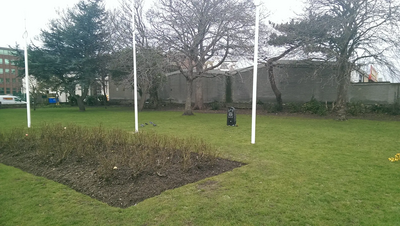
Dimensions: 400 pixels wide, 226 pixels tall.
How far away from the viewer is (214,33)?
56.4ft

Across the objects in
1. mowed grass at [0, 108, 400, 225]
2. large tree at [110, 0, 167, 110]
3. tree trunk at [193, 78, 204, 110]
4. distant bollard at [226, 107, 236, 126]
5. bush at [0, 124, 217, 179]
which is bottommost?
mowed grass at [0, 108, 400, 225]

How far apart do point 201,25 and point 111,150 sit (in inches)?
456

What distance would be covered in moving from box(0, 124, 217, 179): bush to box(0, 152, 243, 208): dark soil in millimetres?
116

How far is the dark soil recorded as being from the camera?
14.7ft

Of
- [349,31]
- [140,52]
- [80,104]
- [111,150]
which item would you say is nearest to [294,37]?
[349,31]

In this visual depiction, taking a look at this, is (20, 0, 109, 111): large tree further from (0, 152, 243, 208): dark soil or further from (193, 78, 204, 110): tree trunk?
(0, 152, 243, 208): dark soil

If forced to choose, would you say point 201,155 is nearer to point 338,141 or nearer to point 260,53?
point 338,141

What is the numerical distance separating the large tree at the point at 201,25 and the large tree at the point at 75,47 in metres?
10.0

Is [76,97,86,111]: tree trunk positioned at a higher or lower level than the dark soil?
higher

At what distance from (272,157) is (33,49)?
26167 mm

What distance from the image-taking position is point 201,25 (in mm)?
16594

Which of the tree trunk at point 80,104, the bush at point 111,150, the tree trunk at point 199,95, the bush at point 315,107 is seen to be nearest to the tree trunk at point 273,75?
the bush at point 315,107

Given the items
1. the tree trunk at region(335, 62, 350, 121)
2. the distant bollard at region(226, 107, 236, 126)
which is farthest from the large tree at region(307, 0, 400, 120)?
the distant bollard at region(226, 107, 236, 126)

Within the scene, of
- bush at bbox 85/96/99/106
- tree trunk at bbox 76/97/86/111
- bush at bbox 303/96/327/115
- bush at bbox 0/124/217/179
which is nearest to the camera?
bush at bbox 0/124/217/179
